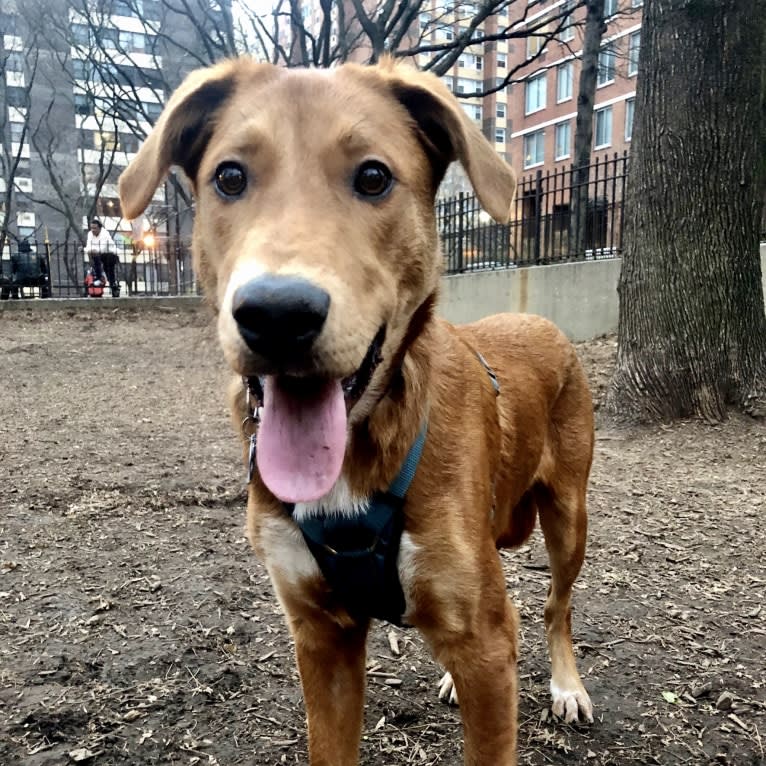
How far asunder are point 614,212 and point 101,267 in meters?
16.1

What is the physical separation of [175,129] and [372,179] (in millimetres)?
742

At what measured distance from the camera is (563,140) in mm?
51406

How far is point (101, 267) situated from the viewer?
2216 cm

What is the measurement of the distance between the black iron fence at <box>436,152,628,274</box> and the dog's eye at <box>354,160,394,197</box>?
921 cm

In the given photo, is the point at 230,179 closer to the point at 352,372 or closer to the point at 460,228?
the point at 352,372

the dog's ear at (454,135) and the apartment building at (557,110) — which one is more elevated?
the apartment building at (557,110)

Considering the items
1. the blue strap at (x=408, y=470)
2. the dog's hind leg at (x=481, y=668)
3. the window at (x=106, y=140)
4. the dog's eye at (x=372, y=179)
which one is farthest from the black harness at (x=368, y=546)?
the window at (x=106, y=140)

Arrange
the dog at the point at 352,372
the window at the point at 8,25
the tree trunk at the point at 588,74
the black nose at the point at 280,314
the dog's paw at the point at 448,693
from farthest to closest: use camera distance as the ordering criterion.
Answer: the window at the point at 8,25
the tree trunk at the point at 588,74
the dog's paw at the point at 448,693
the dog at the point at 352,372
the black nose at the point at 280,314

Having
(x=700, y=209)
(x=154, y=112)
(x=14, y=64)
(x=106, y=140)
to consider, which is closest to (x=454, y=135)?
(x=700, y=209)

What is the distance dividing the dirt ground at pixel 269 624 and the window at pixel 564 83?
49.4 metres

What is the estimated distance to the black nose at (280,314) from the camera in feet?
5.34

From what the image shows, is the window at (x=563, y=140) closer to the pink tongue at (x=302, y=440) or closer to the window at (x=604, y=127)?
the window at (x=604, y=127)

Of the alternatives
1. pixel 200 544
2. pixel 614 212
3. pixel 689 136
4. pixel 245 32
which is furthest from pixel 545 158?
pixel 200 544

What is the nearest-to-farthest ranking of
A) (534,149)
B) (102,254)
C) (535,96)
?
(102,254), (535,96), (534,149)
